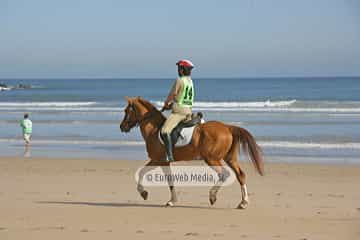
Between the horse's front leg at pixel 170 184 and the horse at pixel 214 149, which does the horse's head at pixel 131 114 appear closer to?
the horse at pixel 214 149

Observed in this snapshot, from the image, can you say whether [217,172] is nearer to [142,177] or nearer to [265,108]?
[142,177]

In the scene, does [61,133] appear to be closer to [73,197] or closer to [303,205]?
[73,197]

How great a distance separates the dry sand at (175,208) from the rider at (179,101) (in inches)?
43.8

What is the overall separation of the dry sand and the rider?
43.8 inches

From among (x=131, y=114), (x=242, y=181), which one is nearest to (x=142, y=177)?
(x=131, y=114)

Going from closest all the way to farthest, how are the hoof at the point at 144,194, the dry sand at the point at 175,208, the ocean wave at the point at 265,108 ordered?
the dry sand at the point at 175,208 → the hoof at the point at 144,194 → the ocean wave at the point at 265,108

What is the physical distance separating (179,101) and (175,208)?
163cm

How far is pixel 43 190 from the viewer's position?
12.1 meters

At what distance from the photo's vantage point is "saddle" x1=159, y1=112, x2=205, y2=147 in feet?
32.2

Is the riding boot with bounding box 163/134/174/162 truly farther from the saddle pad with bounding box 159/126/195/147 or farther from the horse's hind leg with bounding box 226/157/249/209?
the horse's hind leg with bounding box 226/157/249/209

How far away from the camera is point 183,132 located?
9.83 m

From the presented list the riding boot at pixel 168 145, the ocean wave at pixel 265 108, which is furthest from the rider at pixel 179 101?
the ocean wave at pixel 265 108

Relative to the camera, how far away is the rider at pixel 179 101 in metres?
9.65

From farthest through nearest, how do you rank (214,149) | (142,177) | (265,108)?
(265,108) < (142,177) < (214,149)
